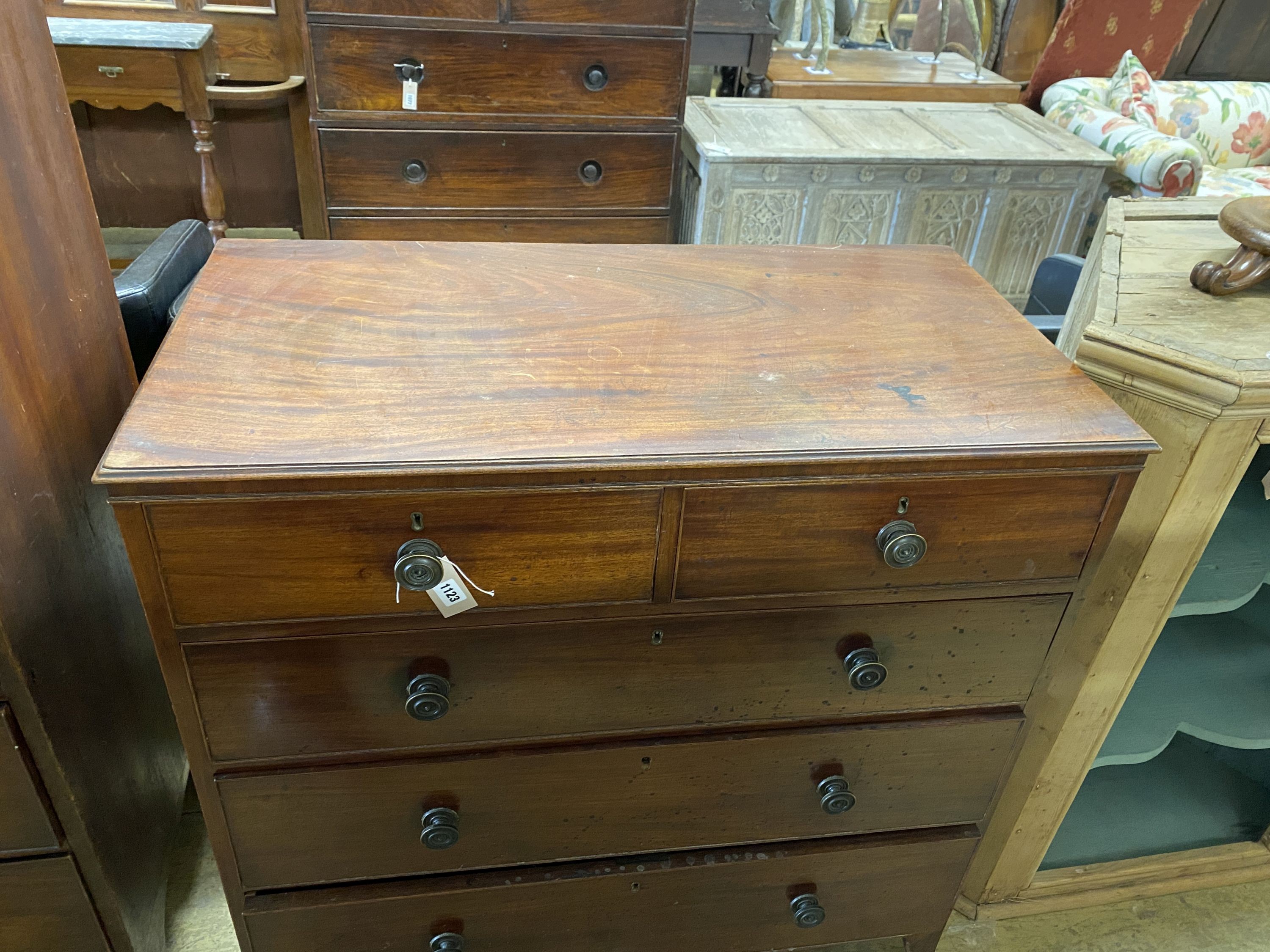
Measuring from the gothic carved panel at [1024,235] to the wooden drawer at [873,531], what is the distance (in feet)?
6.53

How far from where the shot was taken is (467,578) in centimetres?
89

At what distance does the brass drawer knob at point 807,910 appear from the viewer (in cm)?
125

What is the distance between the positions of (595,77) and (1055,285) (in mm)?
1075

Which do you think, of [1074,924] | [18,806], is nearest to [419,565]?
[18,806]

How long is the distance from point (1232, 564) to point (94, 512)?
4.74 ft

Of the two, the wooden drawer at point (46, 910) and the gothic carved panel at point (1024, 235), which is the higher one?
the gothic carved panel at point (1024, 235)

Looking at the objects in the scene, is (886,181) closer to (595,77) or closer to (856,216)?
(856,216)

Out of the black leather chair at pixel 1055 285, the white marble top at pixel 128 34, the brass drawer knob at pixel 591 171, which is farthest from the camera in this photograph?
the white marble top at pixel 128 34

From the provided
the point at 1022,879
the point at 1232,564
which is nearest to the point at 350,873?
the point at 1022,879

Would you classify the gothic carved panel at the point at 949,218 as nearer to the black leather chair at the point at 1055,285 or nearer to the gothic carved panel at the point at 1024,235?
the gothic carved panel at the point at 1024,235

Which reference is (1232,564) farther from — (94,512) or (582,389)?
(94,512)

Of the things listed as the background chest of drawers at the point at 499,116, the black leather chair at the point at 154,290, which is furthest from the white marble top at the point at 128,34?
the black leather chair at the point at 154,290

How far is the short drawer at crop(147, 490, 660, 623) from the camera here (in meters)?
0.82

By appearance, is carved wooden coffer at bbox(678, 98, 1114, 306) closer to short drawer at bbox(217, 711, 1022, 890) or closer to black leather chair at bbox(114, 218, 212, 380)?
black leather chair at bbox(114, 218, 212, 380)
